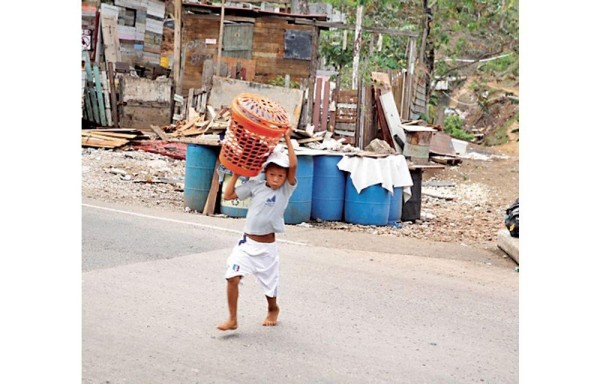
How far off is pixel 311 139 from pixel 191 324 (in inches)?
242

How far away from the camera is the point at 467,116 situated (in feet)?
108

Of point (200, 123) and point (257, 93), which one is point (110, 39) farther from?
point (200, 123)

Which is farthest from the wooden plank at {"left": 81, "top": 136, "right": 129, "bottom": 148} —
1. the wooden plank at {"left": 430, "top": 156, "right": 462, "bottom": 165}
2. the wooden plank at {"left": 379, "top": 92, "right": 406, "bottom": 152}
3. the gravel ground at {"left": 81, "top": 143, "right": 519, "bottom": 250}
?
the wooden plank at {"left": 430, "top": 156, "right": 462, "bottom": 165}

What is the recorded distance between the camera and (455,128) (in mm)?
29375

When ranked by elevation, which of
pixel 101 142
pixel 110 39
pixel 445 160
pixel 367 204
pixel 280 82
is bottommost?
pixel 367 204

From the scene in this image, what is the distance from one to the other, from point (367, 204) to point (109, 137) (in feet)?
20.4

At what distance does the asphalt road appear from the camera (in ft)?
12.9

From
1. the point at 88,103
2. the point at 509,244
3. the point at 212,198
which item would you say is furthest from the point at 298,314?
the point at 88,103

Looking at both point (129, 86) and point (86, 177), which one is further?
point (129, 86)

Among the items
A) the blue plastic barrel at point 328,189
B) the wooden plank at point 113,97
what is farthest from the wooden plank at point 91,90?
the blue plastic barrel at point 328,189

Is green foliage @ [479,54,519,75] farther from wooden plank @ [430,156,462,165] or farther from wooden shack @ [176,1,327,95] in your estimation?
wooden plank @ [430,156,462,165]

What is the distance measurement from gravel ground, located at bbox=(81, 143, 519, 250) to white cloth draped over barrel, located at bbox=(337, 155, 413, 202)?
20.0 inches

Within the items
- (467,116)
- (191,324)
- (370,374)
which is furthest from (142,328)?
(467,116)
